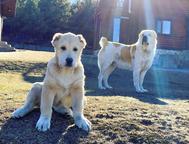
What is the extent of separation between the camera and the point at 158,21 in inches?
1228

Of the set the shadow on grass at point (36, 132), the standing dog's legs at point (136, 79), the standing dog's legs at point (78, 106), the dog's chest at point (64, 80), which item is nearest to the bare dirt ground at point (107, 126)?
the shadow on grass at point (36, 132)

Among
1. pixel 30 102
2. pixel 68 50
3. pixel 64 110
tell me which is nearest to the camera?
pixel 68 50

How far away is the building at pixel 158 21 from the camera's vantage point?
31094 millimetres

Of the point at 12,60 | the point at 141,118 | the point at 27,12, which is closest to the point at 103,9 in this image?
the point at 12,60

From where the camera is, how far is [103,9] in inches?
1318

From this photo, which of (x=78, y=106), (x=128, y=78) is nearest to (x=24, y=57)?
(x=128, y=78)

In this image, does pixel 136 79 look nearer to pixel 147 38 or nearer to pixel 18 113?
pixel 147 38

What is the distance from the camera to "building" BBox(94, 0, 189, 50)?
102ft

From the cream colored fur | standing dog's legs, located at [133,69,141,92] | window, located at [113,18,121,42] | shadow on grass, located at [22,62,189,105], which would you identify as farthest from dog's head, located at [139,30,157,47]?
window, located at [113,18,121,42]

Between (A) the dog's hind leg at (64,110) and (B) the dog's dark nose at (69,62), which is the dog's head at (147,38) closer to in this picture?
(A) the dog's hind leg at (64,110)

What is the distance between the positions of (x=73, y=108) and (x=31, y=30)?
43048 mm

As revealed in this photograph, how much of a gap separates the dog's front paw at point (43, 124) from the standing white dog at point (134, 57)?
291 inches

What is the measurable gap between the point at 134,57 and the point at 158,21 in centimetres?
1744

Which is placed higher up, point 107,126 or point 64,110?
point 64,110
